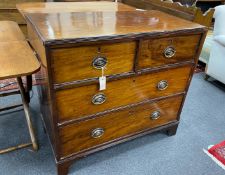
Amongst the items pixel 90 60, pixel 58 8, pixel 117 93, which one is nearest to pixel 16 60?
pixel 90 60

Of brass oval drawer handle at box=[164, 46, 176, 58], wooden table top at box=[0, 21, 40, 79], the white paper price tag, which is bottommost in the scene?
the white paper price tag

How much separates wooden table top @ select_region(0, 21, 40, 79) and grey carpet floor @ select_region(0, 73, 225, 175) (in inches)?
25.2

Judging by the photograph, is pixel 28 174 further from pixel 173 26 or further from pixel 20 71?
pixel 173 26

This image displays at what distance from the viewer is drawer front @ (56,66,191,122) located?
3.24 feet

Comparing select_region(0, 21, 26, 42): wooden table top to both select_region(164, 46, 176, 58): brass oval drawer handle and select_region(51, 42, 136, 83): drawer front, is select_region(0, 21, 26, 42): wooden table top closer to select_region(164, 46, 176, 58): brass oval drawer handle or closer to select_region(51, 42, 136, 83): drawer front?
select_region(51, 42, 136, 83): drawer front

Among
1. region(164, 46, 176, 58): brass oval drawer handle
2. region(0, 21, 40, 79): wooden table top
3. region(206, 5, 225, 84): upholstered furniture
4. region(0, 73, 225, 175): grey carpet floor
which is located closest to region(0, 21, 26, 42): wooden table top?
region(0, 21, 40, 79): wooden table top

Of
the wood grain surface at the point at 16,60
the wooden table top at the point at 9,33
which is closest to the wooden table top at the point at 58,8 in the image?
the wooden table top at the point at 9,33

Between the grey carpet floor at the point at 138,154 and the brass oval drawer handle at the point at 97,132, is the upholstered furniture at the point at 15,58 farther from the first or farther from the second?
the brass oval drawer handle at the point at 97,132

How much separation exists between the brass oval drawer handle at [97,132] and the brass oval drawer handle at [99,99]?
0.59 ft

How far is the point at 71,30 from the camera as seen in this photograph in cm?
91

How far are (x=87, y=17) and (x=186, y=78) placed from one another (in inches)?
26.6

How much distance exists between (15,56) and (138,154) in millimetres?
931

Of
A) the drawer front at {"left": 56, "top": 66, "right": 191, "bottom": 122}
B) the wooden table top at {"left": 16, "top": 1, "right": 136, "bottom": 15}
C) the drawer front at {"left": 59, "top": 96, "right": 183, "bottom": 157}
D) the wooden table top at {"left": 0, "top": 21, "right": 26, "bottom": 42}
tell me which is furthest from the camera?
the wooden table top at {"left": 16, "top": 1, "right": 136, "bottom": 15}

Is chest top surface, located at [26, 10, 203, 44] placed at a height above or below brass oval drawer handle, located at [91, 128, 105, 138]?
above
